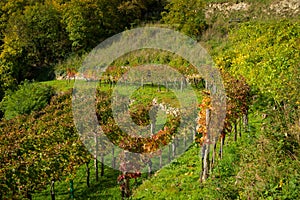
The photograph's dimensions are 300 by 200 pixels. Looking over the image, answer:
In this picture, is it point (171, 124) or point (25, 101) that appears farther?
point (25, 101)

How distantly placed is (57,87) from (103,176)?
1837 centimetres

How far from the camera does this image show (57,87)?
3306cm

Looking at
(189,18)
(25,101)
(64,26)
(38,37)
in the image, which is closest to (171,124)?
(25,101)

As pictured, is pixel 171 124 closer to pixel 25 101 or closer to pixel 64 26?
pixel 25 101

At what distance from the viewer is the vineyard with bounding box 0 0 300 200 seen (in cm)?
966

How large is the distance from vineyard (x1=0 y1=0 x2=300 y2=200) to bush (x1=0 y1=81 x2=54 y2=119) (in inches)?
3.2

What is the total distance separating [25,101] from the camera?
27.5 m

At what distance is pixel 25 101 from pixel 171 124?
1422 cm

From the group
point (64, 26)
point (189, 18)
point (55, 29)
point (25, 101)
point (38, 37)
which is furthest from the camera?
point (64, 26)

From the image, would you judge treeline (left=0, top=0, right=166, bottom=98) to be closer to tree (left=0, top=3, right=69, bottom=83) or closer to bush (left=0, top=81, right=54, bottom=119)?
tree (left=0, top=3, right=69, bottom=83)

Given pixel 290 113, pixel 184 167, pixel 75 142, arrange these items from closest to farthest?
pixel 290 113, pixel 184 167, pixel 75 142

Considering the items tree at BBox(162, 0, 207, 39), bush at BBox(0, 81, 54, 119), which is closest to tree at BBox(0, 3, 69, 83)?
A: bush at BBox(0, 81, 54, 119)

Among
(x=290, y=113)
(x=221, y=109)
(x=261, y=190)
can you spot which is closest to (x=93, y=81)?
(x=221, y=109)

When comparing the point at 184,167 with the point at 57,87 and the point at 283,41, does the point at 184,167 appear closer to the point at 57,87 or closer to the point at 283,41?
the point at 283,41
